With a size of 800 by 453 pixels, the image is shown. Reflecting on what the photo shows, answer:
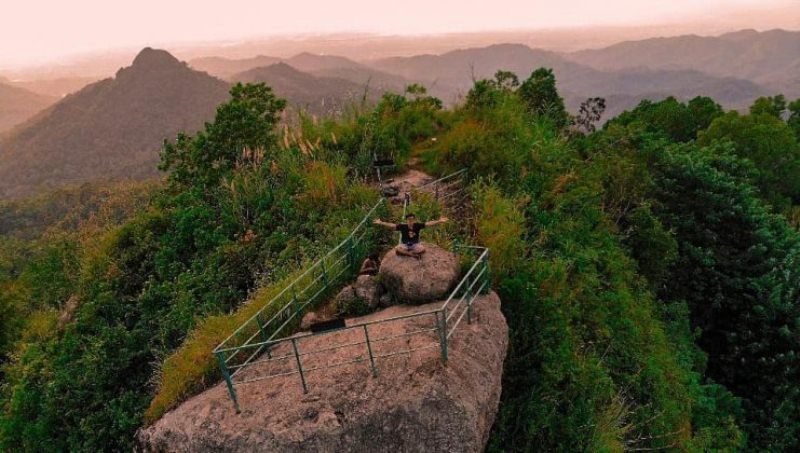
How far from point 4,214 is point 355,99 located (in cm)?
13218

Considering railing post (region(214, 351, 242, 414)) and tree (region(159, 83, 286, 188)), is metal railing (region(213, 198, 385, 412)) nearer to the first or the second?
railing post (region(214, 351, 242, 414))

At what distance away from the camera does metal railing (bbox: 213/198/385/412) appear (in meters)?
7.52

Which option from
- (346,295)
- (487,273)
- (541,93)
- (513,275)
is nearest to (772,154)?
(541,93)

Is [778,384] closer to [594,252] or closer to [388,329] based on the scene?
[594,252]

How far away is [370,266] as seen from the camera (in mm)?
9016

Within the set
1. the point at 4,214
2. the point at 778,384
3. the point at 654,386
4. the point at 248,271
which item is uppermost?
the point at 248,271

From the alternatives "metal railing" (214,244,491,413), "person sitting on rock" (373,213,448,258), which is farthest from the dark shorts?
"metal railing" (214,244,491,413)

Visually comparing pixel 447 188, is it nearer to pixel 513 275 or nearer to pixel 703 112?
pixel 513 275

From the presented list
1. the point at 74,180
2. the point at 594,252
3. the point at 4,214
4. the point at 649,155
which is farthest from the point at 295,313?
the point at 74,180

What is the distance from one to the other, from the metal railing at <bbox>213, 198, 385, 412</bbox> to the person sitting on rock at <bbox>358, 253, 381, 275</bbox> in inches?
17.4

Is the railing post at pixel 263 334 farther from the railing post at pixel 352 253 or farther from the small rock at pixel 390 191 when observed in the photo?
the small rock at pixel 390 191

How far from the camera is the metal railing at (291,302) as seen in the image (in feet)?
24.7

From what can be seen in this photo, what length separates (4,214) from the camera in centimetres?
10938

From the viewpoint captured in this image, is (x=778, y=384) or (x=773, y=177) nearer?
(x=778, y=384)
